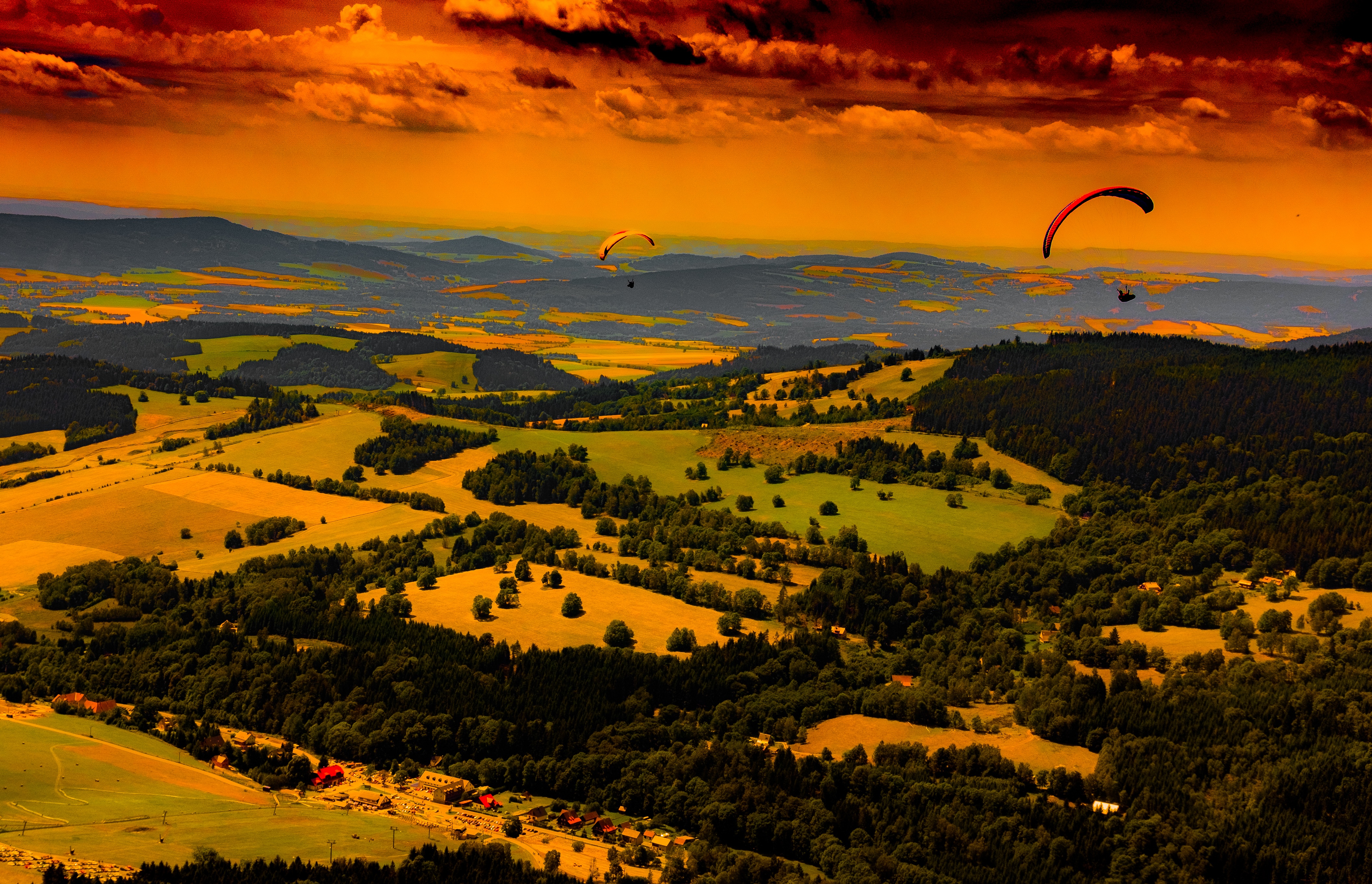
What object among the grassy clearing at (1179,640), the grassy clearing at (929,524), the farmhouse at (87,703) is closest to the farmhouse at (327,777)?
the farmhouse at (87,703)

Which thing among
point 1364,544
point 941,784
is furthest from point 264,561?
point 1364,544

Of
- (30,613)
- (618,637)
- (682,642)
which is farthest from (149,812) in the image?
(30,613)

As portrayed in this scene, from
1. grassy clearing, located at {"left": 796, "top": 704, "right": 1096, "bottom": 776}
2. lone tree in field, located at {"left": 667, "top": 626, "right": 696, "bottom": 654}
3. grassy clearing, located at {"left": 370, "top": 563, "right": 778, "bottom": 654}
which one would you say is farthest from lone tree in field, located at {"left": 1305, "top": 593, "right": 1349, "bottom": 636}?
lone tree in field, located at {"left": 667, "top": 626, "right": 696, "bottom": 654}

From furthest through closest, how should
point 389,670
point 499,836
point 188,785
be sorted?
point 389,670 < point 188,785 < point 499,836

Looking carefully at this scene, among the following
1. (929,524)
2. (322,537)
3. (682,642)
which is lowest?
(322,537)

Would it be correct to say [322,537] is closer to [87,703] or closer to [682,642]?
[87,703]

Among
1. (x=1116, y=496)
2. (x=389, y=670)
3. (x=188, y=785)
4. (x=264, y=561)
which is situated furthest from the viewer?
Answer: (x=1116, y=496)

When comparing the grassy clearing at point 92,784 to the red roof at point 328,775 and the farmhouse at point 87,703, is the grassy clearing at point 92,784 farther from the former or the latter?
the farmhouse at point 87,703

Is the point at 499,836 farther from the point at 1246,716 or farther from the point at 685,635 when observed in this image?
the point at 1246,716
